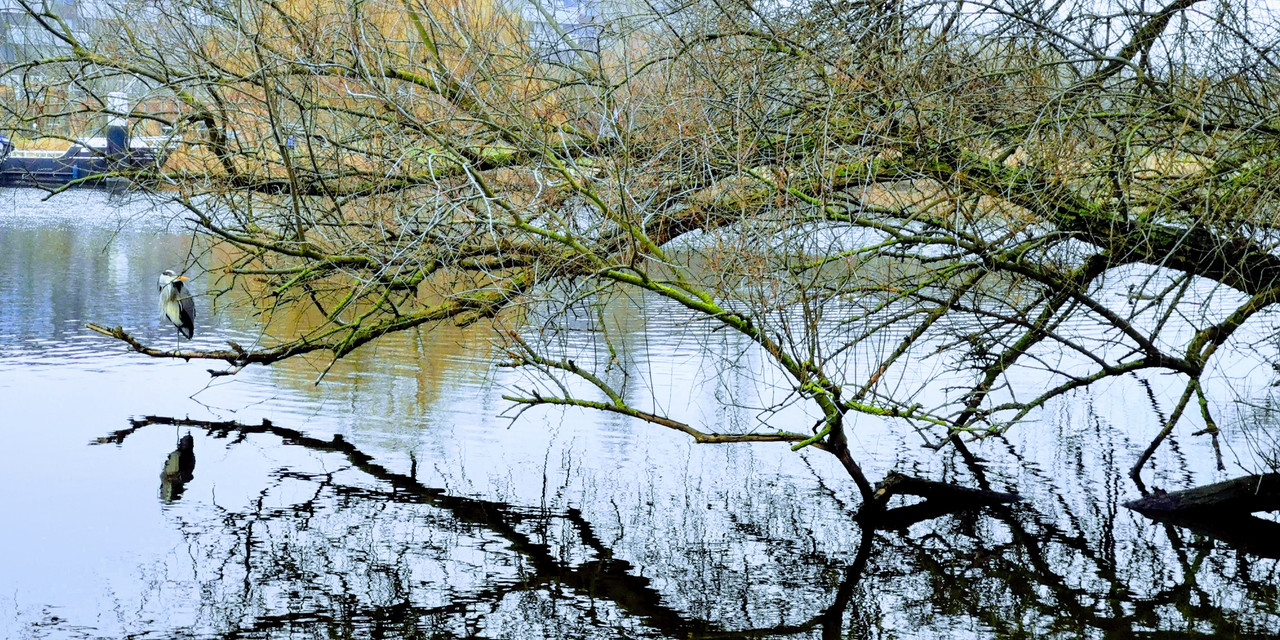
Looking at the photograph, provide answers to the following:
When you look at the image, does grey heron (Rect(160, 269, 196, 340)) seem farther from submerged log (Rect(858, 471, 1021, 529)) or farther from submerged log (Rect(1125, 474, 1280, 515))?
submerged log (Rect(1125, 474, 1280, 515))

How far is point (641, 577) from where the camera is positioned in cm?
685

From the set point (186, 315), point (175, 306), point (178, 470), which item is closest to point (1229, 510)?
point (178, 470)

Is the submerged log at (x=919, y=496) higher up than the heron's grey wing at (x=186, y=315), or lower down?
lower down

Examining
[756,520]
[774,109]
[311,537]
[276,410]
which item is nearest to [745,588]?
[756,520]

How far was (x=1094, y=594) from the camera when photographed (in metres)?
6.90

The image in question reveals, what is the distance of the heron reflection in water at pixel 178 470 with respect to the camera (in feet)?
26.6

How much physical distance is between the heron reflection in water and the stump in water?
588 cm

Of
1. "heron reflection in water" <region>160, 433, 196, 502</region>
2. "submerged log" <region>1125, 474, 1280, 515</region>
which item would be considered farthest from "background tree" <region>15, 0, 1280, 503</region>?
"heron reflection in water" <region>160, 433, 196, 502</region>

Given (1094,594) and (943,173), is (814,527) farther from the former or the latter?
(943,173)

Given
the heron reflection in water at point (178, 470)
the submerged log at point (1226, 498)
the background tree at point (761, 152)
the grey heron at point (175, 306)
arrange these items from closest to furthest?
the background tree at point (761, 152), the submerged log at point (1226, 498), the heron reflection in water at point (178, 470), the grey heron at point (175, 306)

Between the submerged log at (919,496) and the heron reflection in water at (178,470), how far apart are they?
13.5ft

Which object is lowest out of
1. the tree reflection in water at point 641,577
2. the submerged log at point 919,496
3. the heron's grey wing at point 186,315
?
the tree reflection in water at point 641,577

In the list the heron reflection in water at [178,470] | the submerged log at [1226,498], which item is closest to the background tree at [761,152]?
the submerged log at [1226,498]

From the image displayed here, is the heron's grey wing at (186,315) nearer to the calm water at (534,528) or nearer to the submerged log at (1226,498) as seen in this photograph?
the calm water at (534,528)
